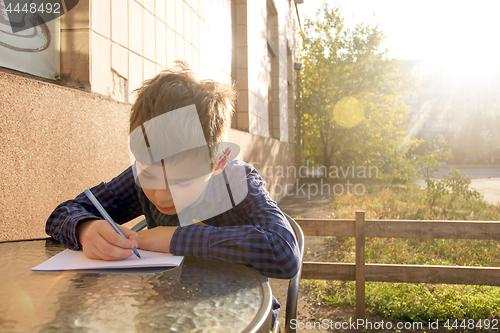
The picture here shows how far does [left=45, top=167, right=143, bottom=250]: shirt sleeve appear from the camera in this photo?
3.79 ft

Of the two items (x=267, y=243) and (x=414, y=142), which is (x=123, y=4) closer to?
(x=267, y=243)

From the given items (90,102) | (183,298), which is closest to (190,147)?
(183,298)

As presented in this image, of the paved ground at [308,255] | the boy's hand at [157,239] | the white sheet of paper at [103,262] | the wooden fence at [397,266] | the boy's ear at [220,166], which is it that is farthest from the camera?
the paved ground at [308,255]

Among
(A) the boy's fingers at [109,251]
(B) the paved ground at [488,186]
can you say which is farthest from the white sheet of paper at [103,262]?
(B) the paved ground at [488,186]

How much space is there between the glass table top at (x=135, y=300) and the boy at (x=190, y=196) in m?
0.09

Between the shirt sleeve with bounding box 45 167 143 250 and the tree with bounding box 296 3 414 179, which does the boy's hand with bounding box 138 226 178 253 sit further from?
the tree with bounding box 296 3 414 179

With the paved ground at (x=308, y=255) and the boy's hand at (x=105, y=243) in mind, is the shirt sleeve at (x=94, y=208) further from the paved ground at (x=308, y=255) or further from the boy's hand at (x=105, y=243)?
the paved ground at (x=308, y=255)

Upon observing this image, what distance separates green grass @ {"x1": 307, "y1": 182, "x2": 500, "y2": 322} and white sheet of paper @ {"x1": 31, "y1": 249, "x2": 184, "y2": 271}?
8.21ft

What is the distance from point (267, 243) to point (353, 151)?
1424 cm

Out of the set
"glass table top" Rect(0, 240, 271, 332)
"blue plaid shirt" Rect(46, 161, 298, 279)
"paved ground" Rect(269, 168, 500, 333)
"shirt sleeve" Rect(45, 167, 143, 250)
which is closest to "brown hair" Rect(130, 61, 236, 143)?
"blue plaid shirt" Rect(46, 161, 298, 279)

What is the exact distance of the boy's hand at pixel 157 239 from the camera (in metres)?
1.03

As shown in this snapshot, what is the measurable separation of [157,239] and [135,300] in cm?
35

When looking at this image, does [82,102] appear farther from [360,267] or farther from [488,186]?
[488,186]

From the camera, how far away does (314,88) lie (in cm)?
1411
